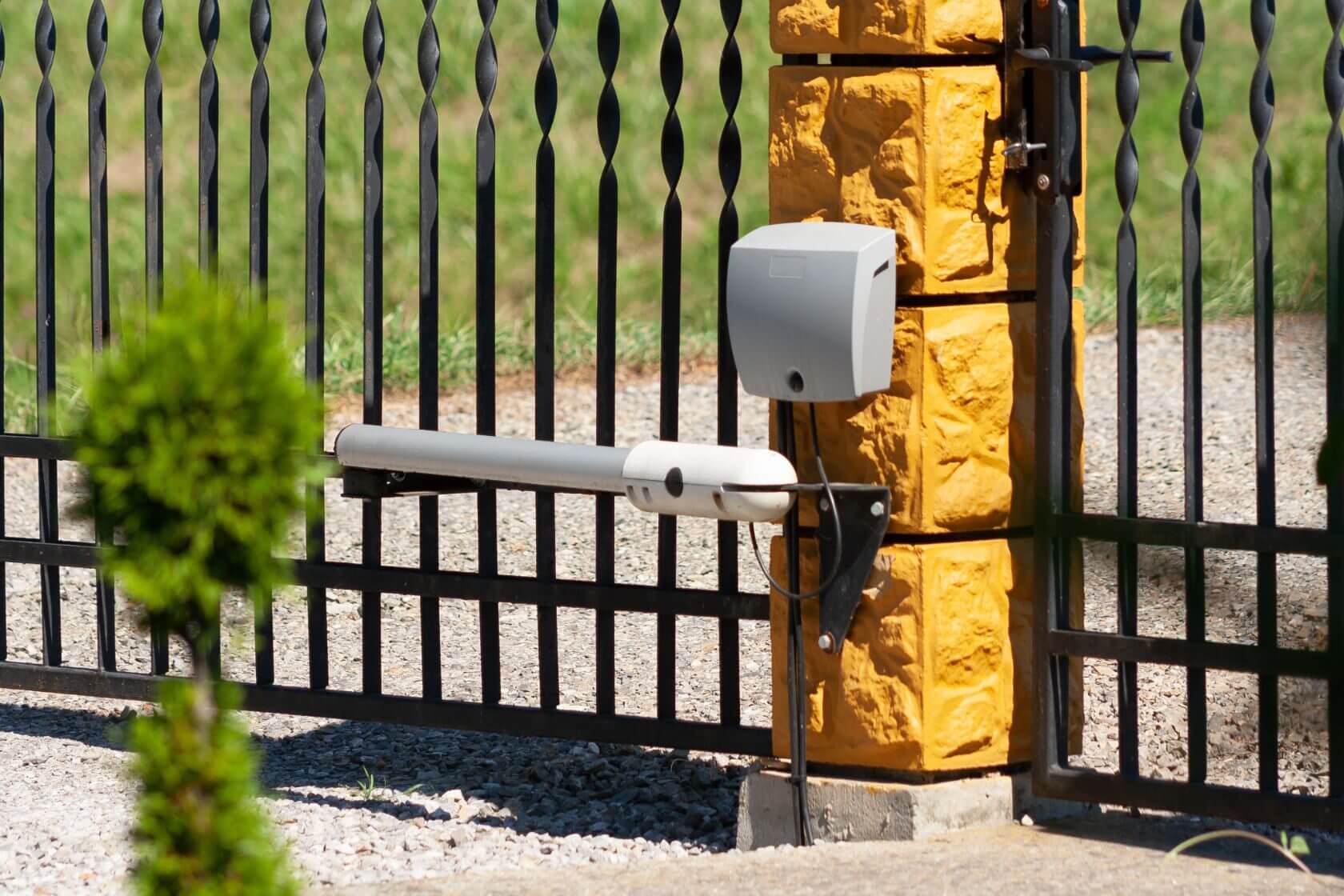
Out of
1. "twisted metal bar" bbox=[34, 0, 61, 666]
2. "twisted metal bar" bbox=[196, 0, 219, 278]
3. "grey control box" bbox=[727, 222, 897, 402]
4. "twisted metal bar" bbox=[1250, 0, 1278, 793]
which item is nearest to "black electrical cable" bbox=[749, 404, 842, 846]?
"grey control box" bbox=[727, 222, 897, 402]

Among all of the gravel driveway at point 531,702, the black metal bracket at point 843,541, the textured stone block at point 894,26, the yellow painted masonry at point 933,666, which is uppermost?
the textured stone block at point 894,26

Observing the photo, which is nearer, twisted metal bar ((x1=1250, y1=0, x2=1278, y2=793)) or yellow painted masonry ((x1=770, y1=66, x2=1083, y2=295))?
twisted metal bar ((x1=1250, y1=0, x2=1278, y2=793))

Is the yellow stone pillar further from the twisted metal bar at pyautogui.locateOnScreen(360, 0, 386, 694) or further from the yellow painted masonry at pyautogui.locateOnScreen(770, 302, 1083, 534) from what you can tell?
the twisted metal bar at pyautogui.locateOnScreen(360, 0, 386, 694)

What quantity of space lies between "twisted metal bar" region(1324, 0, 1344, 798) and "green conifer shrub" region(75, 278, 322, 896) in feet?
6.67

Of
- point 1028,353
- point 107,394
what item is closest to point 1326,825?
point 1028,353

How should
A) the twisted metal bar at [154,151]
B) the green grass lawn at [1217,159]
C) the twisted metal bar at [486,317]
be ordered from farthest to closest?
the green grass lawn at [1217,159], the twisted metal bar at [154,151], the twisted metal bar at [486,317]

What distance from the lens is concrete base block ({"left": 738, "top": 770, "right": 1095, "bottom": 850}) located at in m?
3.68

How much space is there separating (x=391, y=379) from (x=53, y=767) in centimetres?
462

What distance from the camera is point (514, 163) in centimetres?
1190

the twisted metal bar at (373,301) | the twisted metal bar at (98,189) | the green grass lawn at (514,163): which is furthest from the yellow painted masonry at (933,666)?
the green grass lawn at (514,163)

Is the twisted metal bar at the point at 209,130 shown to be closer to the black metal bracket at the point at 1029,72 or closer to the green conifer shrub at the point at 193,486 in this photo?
the black metal bracket at the point at 1029,72

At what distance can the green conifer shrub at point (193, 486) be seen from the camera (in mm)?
2027

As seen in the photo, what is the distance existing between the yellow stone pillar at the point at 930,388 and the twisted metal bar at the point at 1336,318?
51 cm

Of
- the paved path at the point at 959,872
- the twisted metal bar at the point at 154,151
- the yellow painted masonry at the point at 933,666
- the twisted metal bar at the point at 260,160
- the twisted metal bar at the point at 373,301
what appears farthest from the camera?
the twisted metal bar at the point at 154,151
